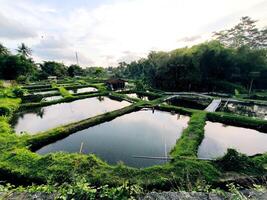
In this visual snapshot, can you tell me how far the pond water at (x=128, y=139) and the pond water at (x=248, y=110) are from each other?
5713 millimetres

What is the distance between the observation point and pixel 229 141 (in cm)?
1072

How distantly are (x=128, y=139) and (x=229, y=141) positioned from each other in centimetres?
621

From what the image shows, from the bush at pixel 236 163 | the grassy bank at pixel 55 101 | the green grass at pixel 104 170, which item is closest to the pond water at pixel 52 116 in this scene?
the grassy bank at pixel 55 101

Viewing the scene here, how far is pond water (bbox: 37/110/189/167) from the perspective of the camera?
9070mm

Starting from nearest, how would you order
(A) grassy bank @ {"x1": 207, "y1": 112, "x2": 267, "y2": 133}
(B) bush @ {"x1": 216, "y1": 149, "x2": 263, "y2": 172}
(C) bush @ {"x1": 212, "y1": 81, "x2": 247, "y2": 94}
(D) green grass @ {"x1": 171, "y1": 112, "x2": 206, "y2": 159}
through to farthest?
(B) bush @ {"x1": 216, "y1": 149, "x2": 263, "y2": 172}
(D) green grass @ {"x1": 171, "y1": 112, "x2": 206, "y2": 159}
(A) grassy bank @ {"x1": 207, "y1": 112, "x2": 267, "y2": 133}
(C) bush @ {"x1": 212, "y1": 81, "x2": 247, "y2": 94}

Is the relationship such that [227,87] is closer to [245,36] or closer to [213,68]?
[213,68]

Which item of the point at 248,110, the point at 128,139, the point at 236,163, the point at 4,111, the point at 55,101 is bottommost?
the point at 248,110

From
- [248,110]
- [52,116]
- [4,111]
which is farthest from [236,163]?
[4,111]

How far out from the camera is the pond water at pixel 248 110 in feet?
51.5

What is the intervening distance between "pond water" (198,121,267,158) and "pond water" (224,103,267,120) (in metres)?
3.98

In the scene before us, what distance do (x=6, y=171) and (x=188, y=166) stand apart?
732 cm

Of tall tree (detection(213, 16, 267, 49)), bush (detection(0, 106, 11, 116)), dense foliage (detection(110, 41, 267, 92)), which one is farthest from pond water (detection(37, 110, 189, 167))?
tall tree (detection(213, 16, 267, 49))

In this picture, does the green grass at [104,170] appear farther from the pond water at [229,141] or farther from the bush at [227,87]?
the bush at [227,87]

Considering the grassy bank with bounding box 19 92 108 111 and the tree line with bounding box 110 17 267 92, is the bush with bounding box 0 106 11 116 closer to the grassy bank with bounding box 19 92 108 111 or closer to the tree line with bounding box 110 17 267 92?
the grassy bank with bounding box 19 92 108 111
